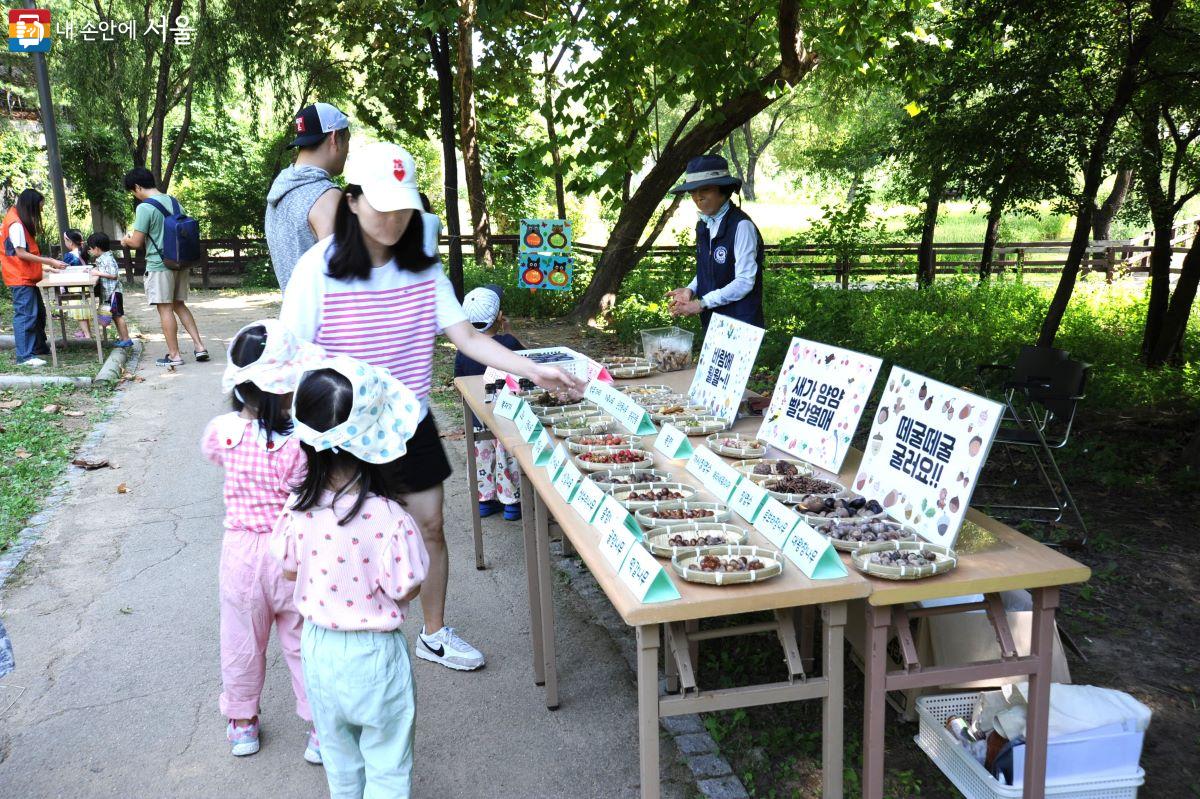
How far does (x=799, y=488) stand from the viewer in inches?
116

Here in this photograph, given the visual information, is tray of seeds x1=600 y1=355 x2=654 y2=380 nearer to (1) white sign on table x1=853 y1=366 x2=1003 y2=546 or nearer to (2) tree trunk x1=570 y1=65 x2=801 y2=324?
(1) white sign on table x1=853 y1=366 x2=1003 y2=546

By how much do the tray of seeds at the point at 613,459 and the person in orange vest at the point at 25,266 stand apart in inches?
331

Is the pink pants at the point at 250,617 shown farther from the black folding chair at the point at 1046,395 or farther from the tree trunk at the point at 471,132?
the tree trunk at the point at 471,132

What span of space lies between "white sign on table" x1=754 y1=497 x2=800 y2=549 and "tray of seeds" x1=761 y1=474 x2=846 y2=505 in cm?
18

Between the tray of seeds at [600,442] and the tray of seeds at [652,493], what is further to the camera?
the tray of seeds at [600,442]

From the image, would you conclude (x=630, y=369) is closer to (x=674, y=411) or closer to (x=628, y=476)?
(x=674, y=411)

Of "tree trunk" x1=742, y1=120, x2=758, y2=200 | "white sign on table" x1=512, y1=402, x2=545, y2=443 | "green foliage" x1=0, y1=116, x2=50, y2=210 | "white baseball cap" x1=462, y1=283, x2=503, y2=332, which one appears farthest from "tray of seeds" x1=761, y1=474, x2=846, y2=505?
"tree trunk" x1=742, y1=120, x2=758, y2=200

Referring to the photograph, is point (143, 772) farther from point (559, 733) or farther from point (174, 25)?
point (174, 25)

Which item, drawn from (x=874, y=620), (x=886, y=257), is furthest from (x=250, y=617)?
(x=886, y=257)

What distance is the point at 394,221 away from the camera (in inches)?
114

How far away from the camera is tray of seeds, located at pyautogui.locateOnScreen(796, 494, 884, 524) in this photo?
8.92ft

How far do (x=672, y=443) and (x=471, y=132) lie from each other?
1154 cm

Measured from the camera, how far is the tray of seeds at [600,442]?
3434 mm

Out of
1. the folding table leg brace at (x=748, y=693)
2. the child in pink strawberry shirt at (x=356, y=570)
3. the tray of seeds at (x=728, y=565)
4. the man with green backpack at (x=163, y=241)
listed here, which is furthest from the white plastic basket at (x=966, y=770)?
the man with green backpack at (x=163, y=241)
